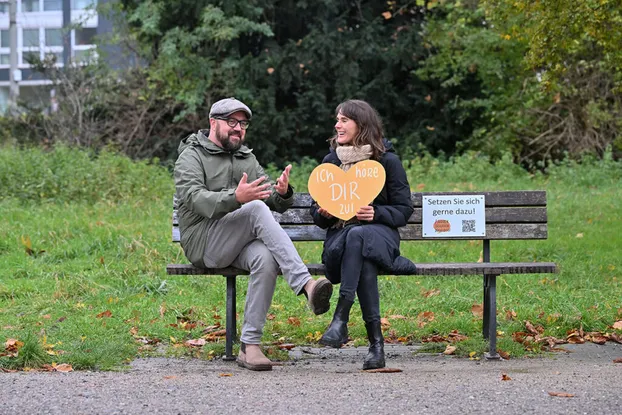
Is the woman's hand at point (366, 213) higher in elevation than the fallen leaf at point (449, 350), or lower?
higher

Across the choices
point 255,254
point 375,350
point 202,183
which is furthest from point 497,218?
point 202,183

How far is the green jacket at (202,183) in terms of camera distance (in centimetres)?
612

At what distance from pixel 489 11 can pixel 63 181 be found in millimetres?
6405

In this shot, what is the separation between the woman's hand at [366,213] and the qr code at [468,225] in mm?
933

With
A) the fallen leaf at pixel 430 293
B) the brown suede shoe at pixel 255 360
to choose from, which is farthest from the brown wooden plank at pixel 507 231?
the fallen leaf at pixel 430 293

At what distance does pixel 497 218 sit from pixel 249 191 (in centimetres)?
196

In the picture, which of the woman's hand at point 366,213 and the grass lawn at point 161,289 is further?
the grass lawn at point 161,289

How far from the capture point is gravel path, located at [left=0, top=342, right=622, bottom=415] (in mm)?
4684

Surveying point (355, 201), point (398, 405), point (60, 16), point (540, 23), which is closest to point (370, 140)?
point (355, 201)

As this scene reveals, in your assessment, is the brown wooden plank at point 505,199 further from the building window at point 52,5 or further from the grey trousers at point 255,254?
the building window at point 52,5

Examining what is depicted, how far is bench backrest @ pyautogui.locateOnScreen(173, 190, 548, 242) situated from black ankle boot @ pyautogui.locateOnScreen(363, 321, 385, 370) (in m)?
1.10

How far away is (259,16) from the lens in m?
21.7

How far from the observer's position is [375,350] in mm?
5965

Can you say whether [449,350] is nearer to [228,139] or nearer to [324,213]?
[324,213]
